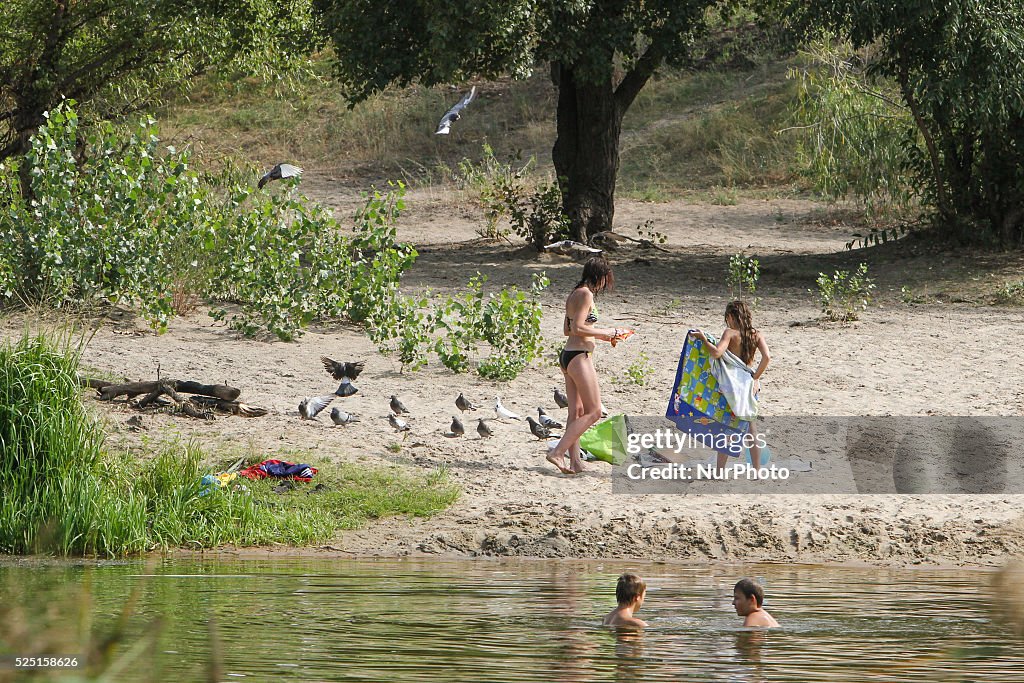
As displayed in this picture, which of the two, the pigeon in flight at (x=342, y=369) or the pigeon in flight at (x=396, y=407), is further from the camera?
the pigeon in flight at (x=342, y=369)

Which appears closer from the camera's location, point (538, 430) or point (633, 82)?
point (538, 430)

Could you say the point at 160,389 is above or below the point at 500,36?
below

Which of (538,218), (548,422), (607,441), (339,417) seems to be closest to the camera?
(607,441)

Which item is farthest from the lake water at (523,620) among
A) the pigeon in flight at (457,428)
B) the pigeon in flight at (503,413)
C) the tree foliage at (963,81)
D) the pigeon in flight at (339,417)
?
the tree foliage at (963,81)

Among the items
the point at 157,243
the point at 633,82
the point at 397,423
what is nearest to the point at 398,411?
the point at 397,423

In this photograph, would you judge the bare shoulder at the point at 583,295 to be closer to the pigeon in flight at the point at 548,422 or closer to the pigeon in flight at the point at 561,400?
the pigeon in flight at the point at 548,422

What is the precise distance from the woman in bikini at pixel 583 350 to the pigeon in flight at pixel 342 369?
2.77 m

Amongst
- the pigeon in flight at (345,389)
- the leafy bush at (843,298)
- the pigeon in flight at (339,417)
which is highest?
the leafy bush at (843,298)

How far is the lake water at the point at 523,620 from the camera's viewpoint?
607 centimetres

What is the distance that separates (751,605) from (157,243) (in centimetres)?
838

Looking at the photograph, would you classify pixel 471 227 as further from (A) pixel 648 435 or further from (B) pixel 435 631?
(B) pixel 435 631

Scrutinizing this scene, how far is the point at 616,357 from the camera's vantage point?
13508 mm

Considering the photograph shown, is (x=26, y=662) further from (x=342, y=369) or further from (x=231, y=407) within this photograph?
(x=342, y=369)

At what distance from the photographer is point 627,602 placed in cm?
694
